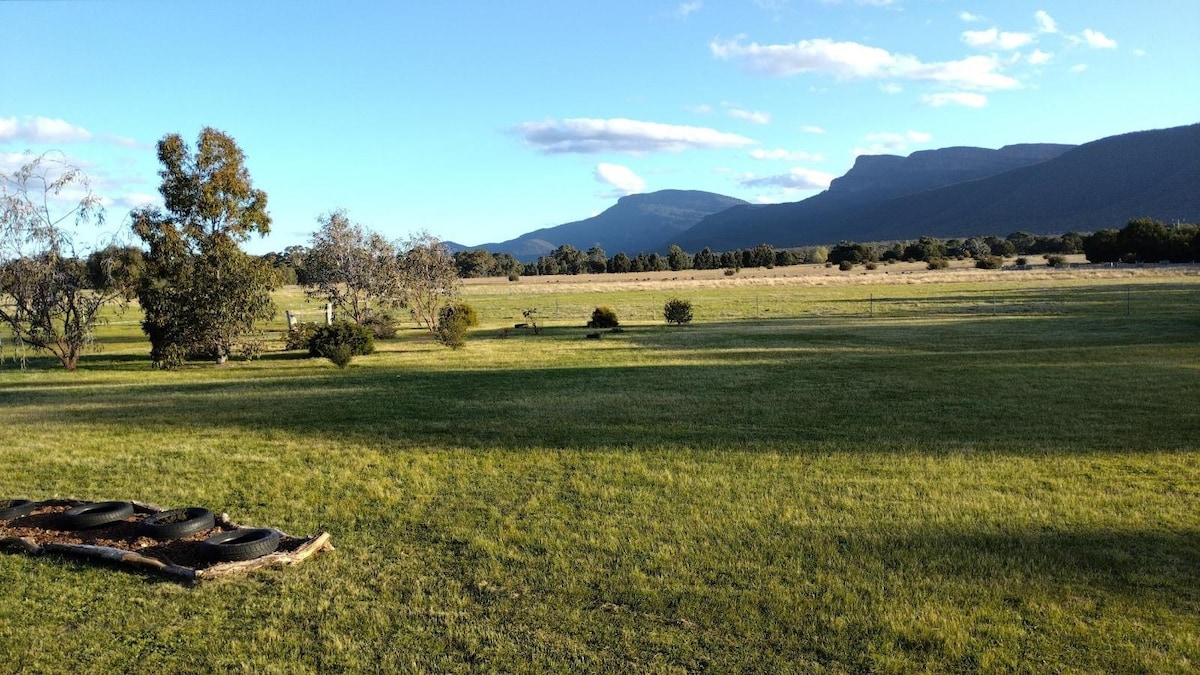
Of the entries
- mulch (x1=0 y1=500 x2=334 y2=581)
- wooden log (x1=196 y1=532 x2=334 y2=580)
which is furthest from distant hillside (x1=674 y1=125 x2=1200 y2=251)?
mulch (x1=0 y1=500 x2=334 y2=581)

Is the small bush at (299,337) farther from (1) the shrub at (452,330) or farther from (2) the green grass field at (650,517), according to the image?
(2) the green grass field at (650,517)

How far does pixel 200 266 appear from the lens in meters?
23.0

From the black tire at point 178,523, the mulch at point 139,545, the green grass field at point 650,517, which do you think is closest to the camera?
the green grass field at point 650,517

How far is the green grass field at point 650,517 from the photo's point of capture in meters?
4.82

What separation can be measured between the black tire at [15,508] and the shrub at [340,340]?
560 inches

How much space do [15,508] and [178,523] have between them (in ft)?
6.95

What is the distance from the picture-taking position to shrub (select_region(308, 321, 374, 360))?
2278 centimetres

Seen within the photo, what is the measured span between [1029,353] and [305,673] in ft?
71.3

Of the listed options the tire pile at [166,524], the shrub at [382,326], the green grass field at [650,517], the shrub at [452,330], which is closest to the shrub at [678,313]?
the shrub at [452,330]

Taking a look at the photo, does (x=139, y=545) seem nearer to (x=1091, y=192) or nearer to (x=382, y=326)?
(x=382, y=326)

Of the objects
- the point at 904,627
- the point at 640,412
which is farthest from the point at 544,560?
the point at 640,412

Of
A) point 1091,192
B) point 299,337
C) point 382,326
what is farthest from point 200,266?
point 1091,192

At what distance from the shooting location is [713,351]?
77.6 ft

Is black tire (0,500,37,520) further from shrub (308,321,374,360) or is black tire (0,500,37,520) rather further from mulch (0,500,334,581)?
shrub (308,321,374,360)
